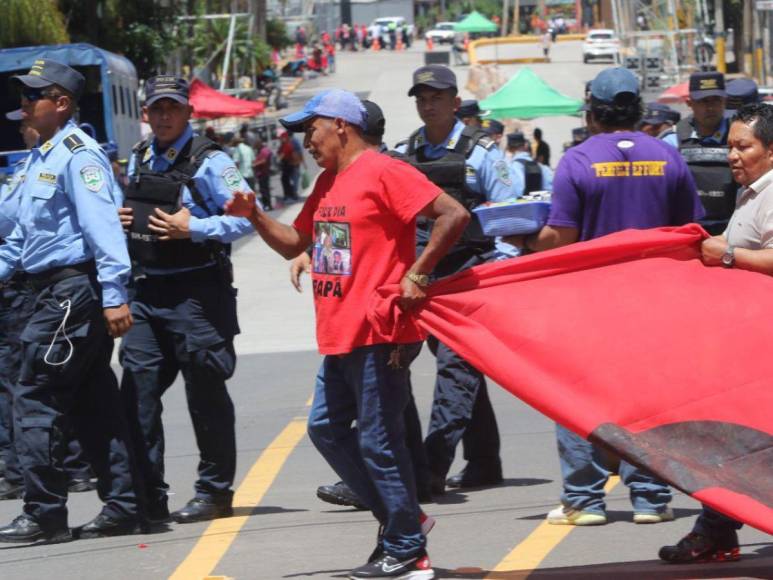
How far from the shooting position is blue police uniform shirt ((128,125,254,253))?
23.4 ft

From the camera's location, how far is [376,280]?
232 inches

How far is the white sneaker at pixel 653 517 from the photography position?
22.7 ft

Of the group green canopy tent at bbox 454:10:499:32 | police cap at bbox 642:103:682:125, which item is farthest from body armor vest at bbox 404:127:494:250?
green canopy tent at bbox 454:10:499:32

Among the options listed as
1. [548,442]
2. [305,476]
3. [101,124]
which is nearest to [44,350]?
[305,476]

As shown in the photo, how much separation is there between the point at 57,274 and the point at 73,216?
10.4 inches

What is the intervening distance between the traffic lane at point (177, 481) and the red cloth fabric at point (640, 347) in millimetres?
1703

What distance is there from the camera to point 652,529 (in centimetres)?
686

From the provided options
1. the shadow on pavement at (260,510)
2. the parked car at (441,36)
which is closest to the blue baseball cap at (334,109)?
the shadow on pavement at (260,510)

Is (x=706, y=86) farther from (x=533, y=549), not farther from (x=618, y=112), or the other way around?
(x=533, y=549)

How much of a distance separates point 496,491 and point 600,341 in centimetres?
251

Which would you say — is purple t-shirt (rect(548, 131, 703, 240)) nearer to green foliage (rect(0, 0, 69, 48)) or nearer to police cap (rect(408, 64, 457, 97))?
police cap (rect(408, 64, 457, 97))

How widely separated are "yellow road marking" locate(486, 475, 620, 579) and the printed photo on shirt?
1.33 meters

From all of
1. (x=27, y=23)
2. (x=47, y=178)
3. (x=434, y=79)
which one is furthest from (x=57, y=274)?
(x=27, y=23)

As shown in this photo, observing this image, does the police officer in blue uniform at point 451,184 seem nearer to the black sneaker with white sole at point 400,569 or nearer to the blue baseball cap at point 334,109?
the blue baseball cap at point 334,109
